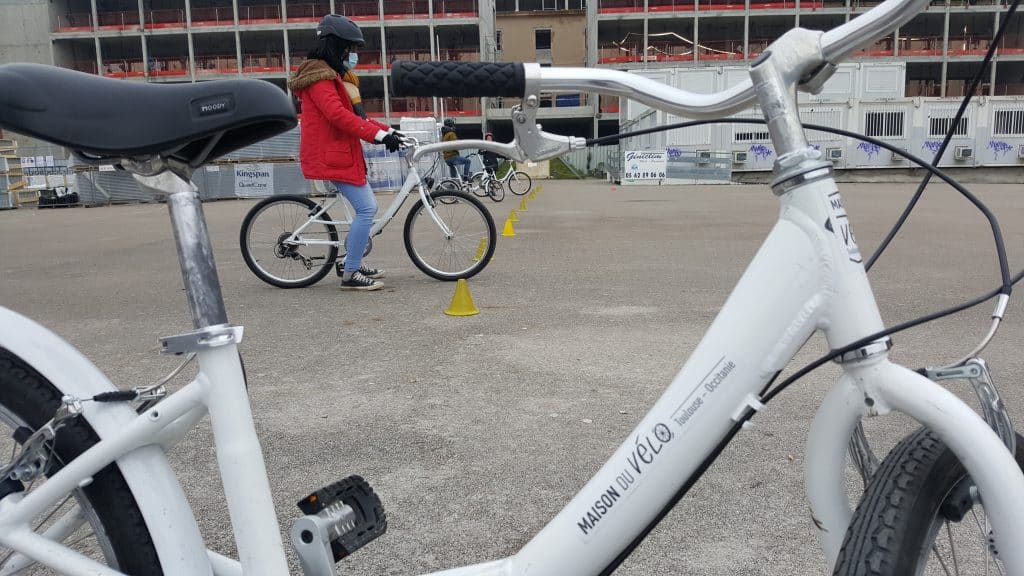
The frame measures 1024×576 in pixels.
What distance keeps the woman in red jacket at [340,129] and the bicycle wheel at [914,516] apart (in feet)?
15.2

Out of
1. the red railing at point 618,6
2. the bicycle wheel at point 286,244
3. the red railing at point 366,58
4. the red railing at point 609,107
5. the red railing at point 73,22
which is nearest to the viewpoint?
the bicycle wheel at point 286,244

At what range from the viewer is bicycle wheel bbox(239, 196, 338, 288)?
6523 millimetres

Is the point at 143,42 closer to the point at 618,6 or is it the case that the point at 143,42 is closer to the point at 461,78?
the point at 618,6

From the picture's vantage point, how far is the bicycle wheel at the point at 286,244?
652cm

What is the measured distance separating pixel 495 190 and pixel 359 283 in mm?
14468

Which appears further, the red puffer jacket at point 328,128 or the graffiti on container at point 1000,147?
the graffiti on container at point 1000,147

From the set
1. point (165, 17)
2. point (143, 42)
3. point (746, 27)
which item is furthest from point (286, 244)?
point (165, 17)

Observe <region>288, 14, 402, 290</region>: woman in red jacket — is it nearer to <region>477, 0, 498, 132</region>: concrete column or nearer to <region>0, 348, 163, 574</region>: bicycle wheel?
<region>0, 348, 163, 574</region>: bicycle wheel

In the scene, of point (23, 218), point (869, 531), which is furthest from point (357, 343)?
point (23, 218)

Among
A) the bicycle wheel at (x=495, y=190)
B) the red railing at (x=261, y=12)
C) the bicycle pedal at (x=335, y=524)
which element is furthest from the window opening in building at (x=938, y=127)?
the red railing at (x=261, y=12)

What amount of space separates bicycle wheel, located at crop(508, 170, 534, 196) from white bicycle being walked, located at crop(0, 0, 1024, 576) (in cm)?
2196

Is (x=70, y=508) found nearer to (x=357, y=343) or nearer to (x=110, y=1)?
(x=357, y=343)

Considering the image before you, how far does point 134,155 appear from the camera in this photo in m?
1.33

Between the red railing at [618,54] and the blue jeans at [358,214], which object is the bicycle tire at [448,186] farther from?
the red railing at [618,54]
